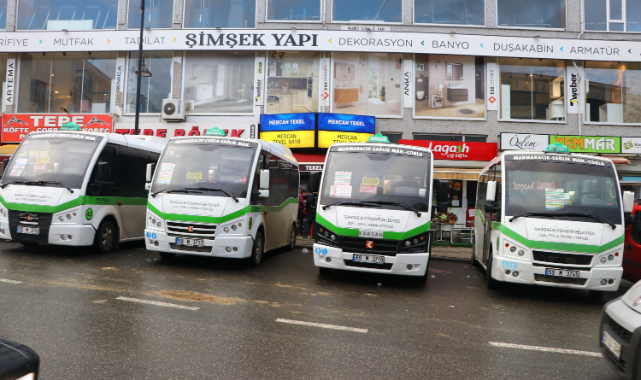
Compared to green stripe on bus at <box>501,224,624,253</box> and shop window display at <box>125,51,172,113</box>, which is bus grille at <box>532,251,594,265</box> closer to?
green stripe on bus at <box>501,224,624,253</box>

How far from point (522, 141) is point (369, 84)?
22.1 feet

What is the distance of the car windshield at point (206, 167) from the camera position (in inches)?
391

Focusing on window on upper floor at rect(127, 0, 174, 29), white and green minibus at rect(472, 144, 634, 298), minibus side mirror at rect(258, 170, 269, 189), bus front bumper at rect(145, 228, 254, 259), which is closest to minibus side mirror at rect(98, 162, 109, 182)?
bus front bumper at rect(145, 228, 254, 259)

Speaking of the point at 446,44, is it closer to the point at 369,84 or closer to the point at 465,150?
the point at 369,84

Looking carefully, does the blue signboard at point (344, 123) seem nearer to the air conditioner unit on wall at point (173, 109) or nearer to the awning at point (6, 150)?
the air conditioner unit on wall at point (173, 109)

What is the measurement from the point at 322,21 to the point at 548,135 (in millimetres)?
10518

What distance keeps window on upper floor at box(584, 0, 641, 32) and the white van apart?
19417 millimetres

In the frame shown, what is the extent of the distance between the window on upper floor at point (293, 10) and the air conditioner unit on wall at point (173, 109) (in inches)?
207

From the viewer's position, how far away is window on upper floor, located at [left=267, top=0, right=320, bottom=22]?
69.5ft

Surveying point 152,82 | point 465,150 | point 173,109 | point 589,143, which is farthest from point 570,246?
point 152,82

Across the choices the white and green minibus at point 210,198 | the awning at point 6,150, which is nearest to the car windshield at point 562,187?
the white and green minibus at point 210,198

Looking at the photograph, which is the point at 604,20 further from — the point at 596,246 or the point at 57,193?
the point at 57,193

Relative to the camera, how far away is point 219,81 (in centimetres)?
2161

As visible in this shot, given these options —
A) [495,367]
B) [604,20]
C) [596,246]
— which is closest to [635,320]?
[495,367]
